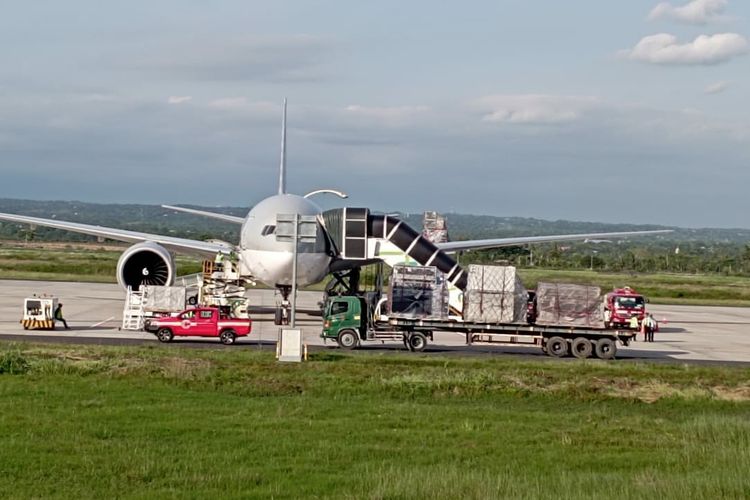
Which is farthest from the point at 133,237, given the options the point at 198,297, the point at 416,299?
the point at 416,299

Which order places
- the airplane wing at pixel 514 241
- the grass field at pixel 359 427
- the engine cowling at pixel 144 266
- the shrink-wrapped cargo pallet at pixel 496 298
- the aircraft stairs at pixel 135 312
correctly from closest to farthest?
1. the grass field at pixel 359 427
2. the shrink-wrapped cargo pallet at pixel 496 298
3. the aircraft stairs at pixel 135 312
4. the engine cowling at pixel 144 266
5. the airplane wing at pixel 514 241

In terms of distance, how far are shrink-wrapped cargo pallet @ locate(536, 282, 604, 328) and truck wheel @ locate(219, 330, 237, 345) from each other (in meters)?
9.95

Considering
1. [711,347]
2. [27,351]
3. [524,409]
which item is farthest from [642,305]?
[27,351]

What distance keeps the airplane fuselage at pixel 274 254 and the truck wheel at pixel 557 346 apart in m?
9.48

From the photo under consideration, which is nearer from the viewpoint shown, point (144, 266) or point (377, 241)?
point (377, 241)

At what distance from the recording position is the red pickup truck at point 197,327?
113ft

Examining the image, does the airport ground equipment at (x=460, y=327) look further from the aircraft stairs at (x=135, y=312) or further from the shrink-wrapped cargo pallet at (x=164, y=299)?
the aircraft stairs at (x=135, y=312)

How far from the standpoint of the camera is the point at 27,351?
28109mm

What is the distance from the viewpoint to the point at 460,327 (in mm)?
32531

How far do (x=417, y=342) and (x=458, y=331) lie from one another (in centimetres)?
167

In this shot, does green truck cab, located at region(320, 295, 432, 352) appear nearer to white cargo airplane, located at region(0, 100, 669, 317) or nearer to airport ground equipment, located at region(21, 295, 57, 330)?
white cargo airplane, located at region(0, 100, 669, 317)

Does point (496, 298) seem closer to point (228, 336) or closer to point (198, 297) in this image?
point (228, 336)

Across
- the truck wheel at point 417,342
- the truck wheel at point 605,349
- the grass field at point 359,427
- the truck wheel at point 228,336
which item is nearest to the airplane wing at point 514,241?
the truck wheel at point 417,342

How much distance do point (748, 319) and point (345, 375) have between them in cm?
3535
